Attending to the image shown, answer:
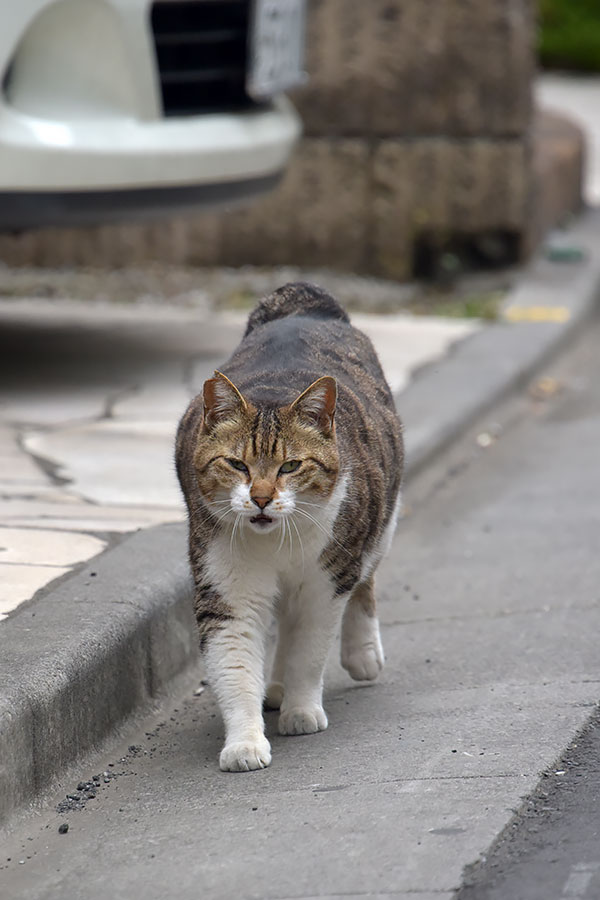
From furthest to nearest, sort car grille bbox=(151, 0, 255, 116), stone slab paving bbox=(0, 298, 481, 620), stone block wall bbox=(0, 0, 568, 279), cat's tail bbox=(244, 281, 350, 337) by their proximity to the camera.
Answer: stone block wall bbox=(0, 0, 568, 279) → car grille bbox=(151, 0, 255, 116) → stone slab paving bbox=(0, 298, 481, 620) → cat's tail bbox=(244, 281, 350, 337)

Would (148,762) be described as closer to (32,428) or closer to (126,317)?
(32,428)

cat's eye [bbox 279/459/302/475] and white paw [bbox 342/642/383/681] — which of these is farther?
white paw [bbox 342/642/383/681]

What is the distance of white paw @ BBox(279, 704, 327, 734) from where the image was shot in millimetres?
3336

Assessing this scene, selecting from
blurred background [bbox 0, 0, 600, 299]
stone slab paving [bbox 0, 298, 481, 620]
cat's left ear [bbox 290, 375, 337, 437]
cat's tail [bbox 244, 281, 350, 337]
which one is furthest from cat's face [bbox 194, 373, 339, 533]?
blurred background [bbox 0, 0, 600, 299]

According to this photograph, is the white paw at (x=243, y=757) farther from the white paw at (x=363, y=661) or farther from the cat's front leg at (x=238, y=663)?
the white paw at (x=363, y=661)

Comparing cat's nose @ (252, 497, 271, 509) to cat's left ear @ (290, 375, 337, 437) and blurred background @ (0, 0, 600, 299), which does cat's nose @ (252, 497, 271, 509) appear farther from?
blurred background @ (0, 0, 600, 299)

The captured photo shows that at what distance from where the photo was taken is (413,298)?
8359 millimetres

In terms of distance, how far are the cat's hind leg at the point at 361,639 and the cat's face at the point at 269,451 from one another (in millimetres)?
500

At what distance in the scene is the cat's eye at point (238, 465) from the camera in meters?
3.16

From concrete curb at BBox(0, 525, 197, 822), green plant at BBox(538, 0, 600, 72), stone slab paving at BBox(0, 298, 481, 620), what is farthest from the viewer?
green plant at BBox(538, 0, 600, 72)

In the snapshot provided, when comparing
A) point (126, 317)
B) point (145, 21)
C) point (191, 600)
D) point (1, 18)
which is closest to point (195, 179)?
point (145, 21)

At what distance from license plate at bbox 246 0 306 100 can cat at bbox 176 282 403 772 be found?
266 cm

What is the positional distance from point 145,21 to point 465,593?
2.49m

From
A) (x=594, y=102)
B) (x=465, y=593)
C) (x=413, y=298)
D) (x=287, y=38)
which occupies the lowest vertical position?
(x=594, y=102)
